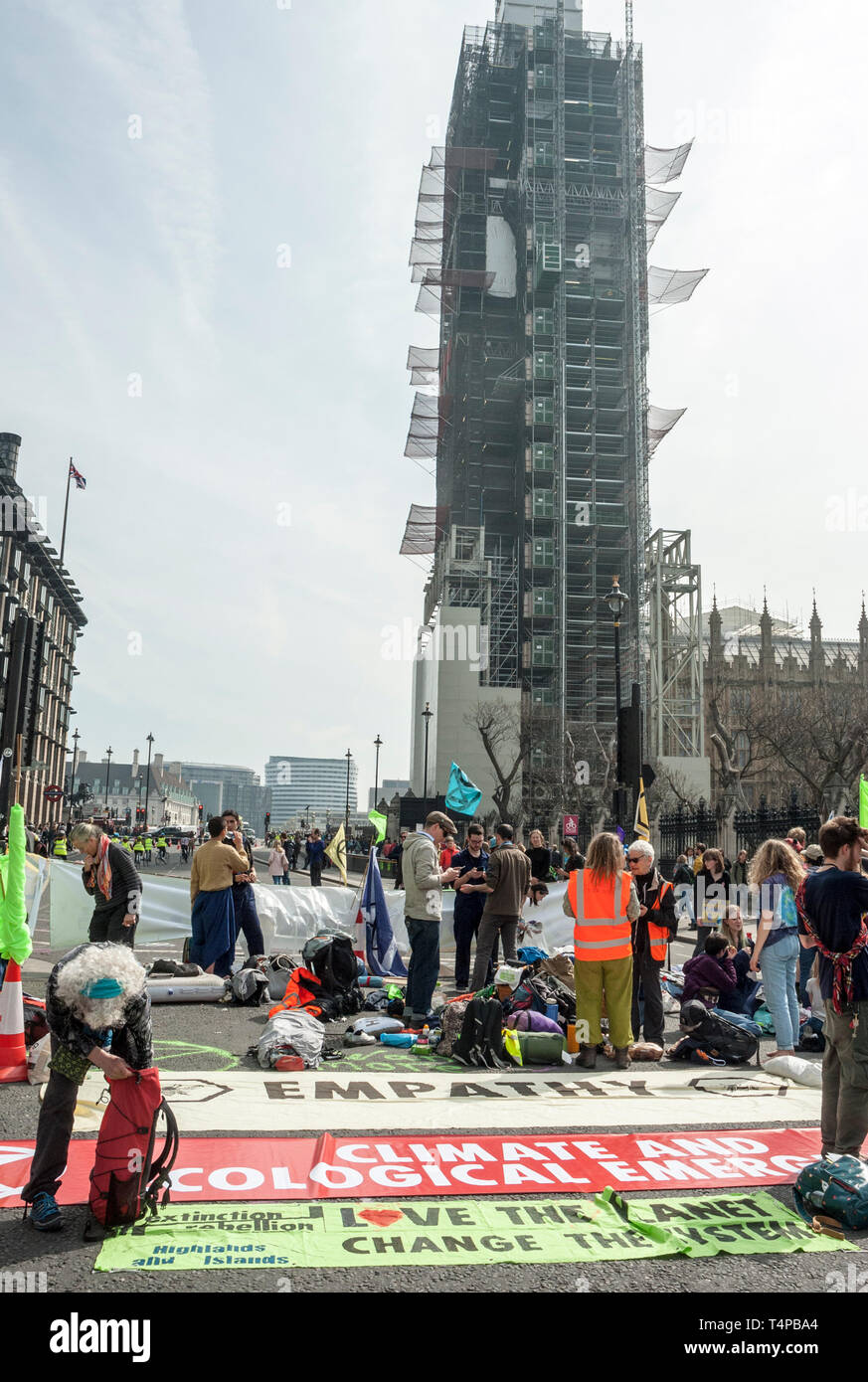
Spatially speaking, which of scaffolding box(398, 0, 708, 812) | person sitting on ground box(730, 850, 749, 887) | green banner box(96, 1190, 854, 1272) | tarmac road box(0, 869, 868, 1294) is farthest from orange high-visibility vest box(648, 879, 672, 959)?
scaffolding box(398, 0, 708, 812)

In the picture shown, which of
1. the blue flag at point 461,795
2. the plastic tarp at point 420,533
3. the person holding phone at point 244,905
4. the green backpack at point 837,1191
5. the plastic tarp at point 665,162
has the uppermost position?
the plastic tarp at point 665,162

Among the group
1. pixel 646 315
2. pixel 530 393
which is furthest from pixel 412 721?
pixel 646 315

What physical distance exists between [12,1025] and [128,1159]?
3147 mm

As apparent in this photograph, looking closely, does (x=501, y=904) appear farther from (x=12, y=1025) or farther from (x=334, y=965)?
(x=12, y=1025)

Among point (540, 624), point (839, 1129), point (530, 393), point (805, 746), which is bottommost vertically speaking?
point (839, 1129)

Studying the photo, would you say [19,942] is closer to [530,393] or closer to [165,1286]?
[165,1286]

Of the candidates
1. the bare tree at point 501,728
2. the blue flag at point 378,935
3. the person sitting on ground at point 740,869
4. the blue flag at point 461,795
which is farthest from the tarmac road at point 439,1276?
the bare tree at point 501,728

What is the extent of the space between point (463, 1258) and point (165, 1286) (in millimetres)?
1131

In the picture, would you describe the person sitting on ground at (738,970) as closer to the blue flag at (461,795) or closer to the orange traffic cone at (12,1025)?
the blue flag at (461,795)

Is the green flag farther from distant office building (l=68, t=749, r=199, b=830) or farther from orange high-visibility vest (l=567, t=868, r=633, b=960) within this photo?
distant office building (l=68, t=749, r=199, b=830)

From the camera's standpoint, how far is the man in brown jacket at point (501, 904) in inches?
398

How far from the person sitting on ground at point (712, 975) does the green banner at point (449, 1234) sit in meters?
4.64

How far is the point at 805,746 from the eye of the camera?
144 feet
